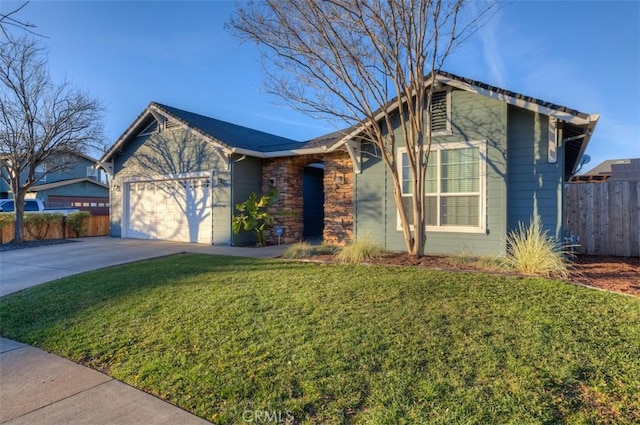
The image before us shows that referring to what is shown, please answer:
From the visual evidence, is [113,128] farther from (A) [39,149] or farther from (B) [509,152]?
(B) [509,152]

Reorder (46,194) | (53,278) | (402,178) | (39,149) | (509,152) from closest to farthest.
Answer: (53,278) → (509,152) → (402,178) → (39,149) → (46,194)

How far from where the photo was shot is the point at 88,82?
14031 millimetres

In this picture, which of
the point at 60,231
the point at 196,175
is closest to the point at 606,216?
the point at 196,175

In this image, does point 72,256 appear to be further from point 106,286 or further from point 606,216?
point 606,216

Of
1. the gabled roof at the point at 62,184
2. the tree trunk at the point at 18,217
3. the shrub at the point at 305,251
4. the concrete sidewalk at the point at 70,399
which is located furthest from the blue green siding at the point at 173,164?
the gabled roof at the point at 62,184

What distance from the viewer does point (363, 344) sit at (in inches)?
141

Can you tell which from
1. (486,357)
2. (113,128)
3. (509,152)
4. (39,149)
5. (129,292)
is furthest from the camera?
(113,128)

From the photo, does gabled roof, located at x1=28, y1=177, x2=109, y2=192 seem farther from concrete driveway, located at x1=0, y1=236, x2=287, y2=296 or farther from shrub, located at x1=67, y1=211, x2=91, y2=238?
concrete driveway, located at x1=0, y1=236, x2=287, y2=296

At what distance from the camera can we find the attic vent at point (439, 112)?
28.8 ft

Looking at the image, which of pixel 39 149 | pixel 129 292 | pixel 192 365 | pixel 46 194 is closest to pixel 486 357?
pixel 192 365

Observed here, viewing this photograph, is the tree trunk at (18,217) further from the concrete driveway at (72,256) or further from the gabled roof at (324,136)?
the gabled roof at (324,136)

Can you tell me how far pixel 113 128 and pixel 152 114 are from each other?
4.49 m

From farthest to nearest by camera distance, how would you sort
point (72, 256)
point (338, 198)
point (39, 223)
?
1. point (39, 223)
2. point (338, 198)
3. point (72, 256)

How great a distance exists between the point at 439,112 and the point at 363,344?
6865mm
